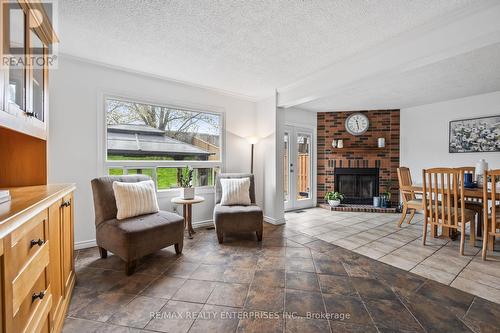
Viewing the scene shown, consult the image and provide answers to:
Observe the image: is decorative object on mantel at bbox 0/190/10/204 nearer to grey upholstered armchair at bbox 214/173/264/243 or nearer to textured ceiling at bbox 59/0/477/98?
textured ceiling at bbox 59/0/477/98

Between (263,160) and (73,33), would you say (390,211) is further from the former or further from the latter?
(73,33)

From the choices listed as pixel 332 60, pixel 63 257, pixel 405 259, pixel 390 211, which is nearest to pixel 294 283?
pixel 405 259

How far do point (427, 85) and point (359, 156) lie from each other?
2.01 meters

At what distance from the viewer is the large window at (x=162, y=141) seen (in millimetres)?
3041

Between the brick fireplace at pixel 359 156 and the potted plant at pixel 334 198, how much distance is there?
0.19m

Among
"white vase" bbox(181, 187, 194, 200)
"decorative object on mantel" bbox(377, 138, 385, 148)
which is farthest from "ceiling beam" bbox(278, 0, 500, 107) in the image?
"decorative object on mantel" bbox(377, 138, 385, 148)

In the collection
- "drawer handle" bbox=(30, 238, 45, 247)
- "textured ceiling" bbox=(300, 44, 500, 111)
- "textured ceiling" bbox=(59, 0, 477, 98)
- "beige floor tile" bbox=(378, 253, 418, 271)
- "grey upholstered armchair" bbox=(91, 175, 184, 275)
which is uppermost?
"textured ceiling" bbox=(59, 0, 477, 98)

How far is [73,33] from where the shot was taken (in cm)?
219

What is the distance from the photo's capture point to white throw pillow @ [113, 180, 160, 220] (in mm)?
2387

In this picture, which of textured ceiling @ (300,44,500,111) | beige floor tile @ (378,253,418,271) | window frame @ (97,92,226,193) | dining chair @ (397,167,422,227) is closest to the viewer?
beige floor tile @ (378,253,418,271)

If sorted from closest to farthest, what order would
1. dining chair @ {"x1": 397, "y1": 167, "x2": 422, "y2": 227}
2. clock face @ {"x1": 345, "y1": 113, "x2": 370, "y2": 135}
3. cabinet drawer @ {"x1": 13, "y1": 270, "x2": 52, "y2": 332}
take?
1. cabinet drawer @ {"x1": 13, "y1": 270, "x2": 52, "y2": 332}
2. dining chair @ {"x1": 397, "y1": 167, "x2": 422, "y2": 227}
3. clock face @ {"x1": 345, "y1": 113, "x2": 370, "y2": 135}

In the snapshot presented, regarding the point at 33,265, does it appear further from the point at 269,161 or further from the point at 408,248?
the point at 408,248

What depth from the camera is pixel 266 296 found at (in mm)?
1788

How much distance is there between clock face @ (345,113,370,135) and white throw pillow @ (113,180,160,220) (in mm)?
4536
